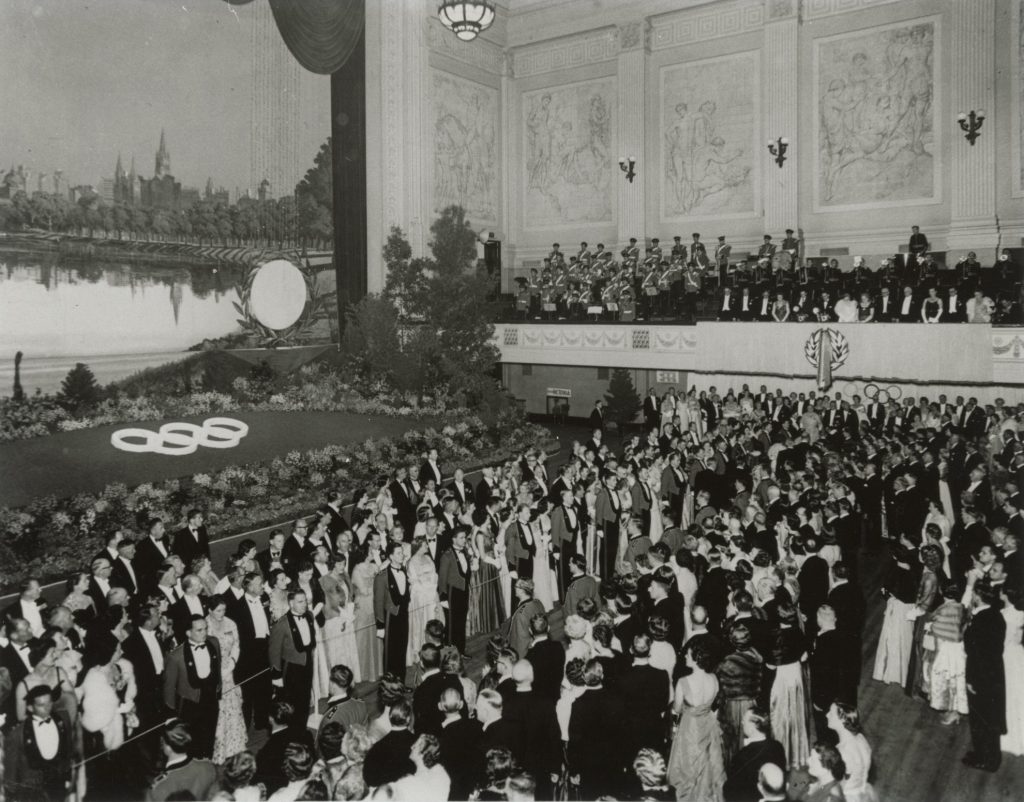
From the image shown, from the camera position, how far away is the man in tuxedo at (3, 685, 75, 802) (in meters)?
4.59

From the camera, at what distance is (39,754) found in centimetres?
460

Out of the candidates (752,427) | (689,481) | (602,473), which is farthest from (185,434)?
(752,427)

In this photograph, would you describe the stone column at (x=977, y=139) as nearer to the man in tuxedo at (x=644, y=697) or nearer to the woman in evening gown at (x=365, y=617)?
the woman in evening gown at (x=365, y=617)

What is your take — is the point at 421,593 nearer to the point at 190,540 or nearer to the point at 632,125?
the point at 190,540

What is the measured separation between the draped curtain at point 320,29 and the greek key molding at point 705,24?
29.4 feet

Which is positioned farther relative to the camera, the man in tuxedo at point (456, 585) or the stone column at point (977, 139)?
the stone column at point (977, 139)

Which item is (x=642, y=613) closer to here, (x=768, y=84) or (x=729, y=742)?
(x=729, y=742)

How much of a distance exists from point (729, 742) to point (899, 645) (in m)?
2.45

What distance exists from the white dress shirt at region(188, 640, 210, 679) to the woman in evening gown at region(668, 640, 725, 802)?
326 centimetres

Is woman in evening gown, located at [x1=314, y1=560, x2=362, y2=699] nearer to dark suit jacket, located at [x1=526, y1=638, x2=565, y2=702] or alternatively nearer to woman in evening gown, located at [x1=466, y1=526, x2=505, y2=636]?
woman in evening gown, located at [x1=466, y1=526, x2=505, y2=636]

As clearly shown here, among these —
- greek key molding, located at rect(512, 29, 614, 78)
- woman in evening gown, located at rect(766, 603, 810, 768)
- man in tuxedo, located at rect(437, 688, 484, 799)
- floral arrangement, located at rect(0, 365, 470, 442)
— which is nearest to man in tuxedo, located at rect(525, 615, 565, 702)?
man in tuxedo, located at rect(437, 688, 484, 799)

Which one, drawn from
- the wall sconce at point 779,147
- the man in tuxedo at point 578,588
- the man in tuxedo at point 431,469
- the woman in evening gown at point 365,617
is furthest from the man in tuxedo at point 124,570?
the wall sconce at point 779,147

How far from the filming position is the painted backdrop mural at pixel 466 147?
79.3 feet

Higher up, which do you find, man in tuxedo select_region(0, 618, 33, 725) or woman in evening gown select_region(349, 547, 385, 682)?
man in tuxedo select_region(0, 618, 33, 725)
